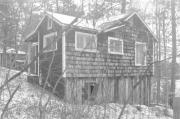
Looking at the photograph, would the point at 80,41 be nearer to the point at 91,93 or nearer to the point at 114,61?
the point at 114,61

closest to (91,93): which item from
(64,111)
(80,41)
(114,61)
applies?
(64,111)

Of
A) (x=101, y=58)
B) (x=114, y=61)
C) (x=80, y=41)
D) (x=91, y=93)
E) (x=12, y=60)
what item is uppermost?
(x=80, y=41)

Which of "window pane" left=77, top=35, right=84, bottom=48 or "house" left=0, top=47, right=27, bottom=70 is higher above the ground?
"window pane" left=77, top=35, right=84, bottom=48

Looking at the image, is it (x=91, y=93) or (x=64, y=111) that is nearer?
(x=64, y=111)

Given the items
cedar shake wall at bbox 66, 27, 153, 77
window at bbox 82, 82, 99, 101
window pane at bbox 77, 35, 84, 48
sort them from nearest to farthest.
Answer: window at bbox 82, 82, 99, 101
cedar shake wall at bbox 66, 27, 153, 77
window pane at bbox 77, 35, 84, 48

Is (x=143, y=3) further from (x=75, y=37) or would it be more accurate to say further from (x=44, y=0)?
(x=75, y=37)

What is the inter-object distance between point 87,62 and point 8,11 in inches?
361

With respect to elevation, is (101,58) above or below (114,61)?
above

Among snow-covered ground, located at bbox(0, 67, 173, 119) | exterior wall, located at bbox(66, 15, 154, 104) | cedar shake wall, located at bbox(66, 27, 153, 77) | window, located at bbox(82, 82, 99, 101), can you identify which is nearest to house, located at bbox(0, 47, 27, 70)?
snow-covered ground, located at bbox(0, 67, 173, 119)

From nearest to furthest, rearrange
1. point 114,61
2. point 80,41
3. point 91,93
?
point 91,93 → point 80,41 → point 114,61

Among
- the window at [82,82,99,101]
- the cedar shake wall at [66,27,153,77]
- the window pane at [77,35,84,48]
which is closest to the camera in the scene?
the window at [82,82,99,101]

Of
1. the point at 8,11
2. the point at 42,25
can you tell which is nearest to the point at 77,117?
the point at 8,11

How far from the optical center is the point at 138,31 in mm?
14883

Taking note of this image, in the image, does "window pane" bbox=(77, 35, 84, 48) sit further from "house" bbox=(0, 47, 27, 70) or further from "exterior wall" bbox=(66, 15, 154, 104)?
"house" bbox=(0, 47, 27, 70)
